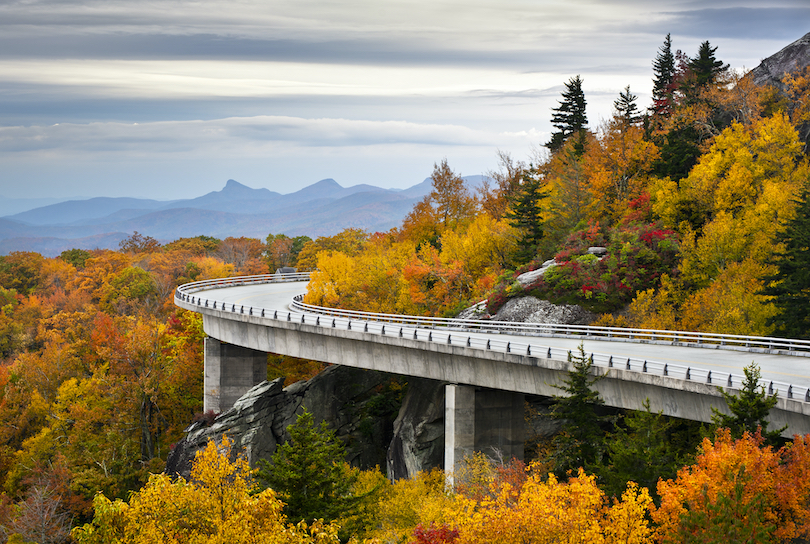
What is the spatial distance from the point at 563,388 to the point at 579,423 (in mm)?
1570

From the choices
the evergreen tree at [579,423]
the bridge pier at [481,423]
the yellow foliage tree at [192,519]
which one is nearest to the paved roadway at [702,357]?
the evergreen tree at [579,423]

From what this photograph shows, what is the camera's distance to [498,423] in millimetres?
39938

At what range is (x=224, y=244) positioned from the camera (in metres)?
138

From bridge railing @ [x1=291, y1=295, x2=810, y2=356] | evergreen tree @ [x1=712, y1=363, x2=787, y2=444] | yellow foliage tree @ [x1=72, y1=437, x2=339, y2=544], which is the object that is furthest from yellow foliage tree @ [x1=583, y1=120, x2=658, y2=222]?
yellow foliage tree @ [x1=72, y1=437, x2=339, y2=544]

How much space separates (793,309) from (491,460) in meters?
19.1

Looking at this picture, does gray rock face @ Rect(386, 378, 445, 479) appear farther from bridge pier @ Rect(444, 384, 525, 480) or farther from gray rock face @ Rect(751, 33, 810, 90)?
gray rock face @ Rect(751, 33, 810, 90)

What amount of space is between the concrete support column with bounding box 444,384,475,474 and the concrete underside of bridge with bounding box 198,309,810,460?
51 millimetres

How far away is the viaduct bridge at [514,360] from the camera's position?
98.1ft

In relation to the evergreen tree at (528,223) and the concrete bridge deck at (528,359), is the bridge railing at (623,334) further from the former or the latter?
the evergreen tree at (528,223)

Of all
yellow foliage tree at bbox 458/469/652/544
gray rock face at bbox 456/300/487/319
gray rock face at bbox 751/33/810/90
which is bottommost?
yellow foliage tree at bbox 458/469/652/544

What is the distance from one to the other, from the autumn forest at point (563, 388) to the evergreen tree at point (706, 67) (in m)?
0.19

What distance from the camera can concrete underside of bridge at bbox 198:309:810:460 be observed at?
29.8 m

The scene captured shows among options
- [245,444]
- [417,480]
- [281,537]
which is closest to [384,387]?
[245,444]

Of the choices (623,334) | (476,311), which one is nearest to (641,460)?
(623,334)
